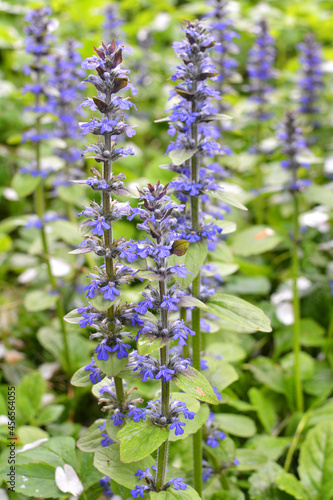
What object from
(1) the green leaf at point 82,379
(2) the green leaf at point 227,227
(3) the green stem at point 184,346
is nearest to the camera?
(1) the green leaf at point 82,379

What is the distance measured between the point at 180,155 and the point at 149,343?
974 mm

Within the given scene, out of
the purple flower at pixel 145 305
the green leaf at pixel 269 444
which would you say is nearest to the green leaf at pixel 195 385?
the purple flower at pixel 145 305

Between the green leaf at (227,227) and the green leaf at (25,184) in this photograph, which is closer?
the green leaf at (227,227)

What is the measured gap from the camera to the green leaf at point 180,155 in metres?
2.32

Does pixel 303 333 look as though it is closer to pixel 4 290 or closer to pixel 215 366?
pixel 215 366

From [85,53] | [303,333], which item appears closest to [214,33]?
[85,53]

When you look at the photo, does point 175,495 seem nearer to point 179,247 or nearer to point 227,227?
point 179,247

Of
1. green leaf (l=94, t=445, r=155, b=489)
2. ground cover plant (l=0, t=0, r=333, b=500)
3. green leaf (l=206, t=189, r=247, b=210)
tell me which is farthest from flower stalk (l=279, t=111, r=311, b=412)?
green leaf (l=94, t=445, r=155, b=489)

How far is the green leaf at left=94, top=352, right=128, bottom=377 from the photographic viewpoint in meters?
2.17

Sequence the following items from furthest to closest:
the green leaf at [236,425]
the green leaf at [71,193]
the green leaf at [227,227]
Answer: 1. the green leaf at [71,193]
2. the green leaf at [236,425]
3. the green leaf at [227,227]

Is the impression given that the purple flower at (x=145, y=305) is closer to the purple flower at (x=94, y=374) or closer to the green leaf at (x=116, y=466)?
the purple flower at (x=94, y=374)

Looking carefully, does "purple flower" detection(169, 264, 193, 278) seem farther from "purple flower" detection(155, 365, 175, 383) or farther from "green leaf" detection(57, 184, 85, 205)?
"green leaf" detection(57, 184, 85, 205)

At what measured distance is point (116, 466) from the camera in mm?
2359

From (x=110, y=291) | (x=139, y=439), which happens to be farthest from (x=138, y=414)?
(x=110, y=291)
